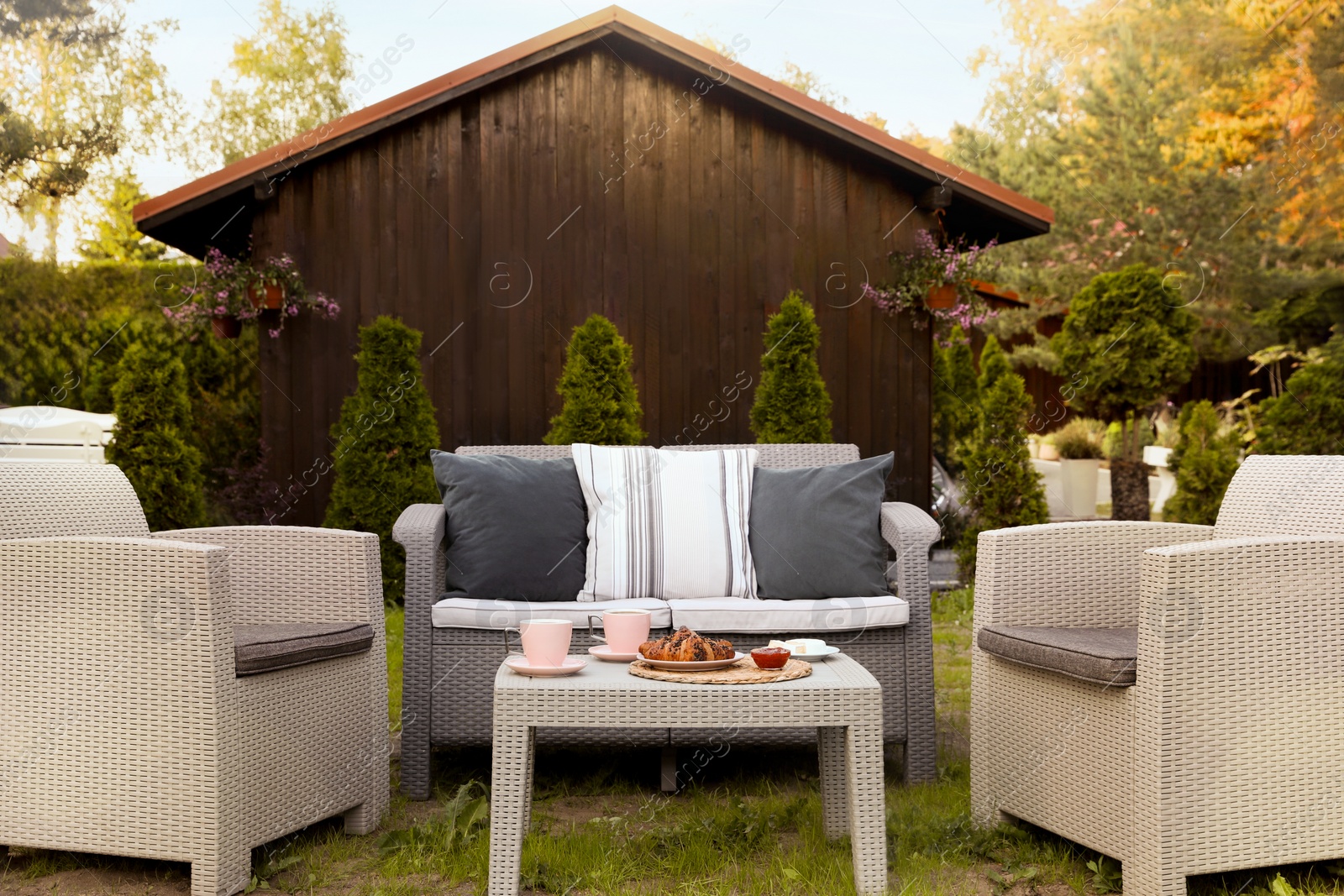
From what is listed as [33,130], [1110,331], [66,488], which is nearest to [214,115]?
[33,130]

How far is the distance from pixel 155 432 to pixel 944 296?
4811 mm

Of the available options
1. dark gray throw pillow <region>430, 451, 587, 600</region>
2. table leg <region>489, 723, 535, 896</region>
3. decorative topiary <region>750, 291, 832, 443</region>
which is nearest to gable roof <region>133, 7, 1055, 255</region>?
decorative topiary <region>750, 291, 832, 443</region>

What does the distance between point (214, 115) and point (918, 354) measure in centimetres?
1545

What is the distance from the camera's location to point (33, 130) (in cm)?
1034

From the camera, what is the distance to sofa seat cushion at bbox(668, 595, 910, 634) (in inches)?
116

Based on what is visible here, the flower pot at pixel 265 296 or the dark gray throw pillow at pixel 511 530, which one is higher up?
the flower pot at pixel 265 296

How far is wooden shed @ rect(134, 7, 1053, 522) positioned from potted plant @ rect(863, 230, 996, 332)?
0.43ft

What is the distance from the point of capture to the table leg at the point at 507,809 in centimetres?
204

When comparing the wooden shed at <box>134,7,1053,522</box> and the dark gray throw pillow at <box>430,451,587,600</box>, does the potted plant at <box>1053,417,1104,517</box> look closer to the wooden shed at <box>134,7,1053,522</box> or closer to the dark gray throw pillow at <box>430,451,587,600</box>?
the wooden shed at <box>134,7,1053,522</box>

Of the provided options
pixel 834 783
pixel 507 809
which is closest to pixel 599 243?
pixel 834 783

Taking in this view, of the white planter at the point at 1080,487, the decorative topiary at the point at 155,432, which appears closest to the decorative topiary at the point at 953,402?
the white planter at the point at 1080,487

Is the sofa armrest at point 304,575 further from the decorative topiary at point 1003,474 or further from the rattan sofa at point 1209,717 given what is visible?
the decorative topiary at point 1003,474

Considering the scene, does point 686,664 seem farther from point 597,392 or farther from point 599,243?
point 599,243

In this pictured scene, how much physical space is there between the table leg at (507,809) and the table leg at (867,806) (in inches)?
24.7
